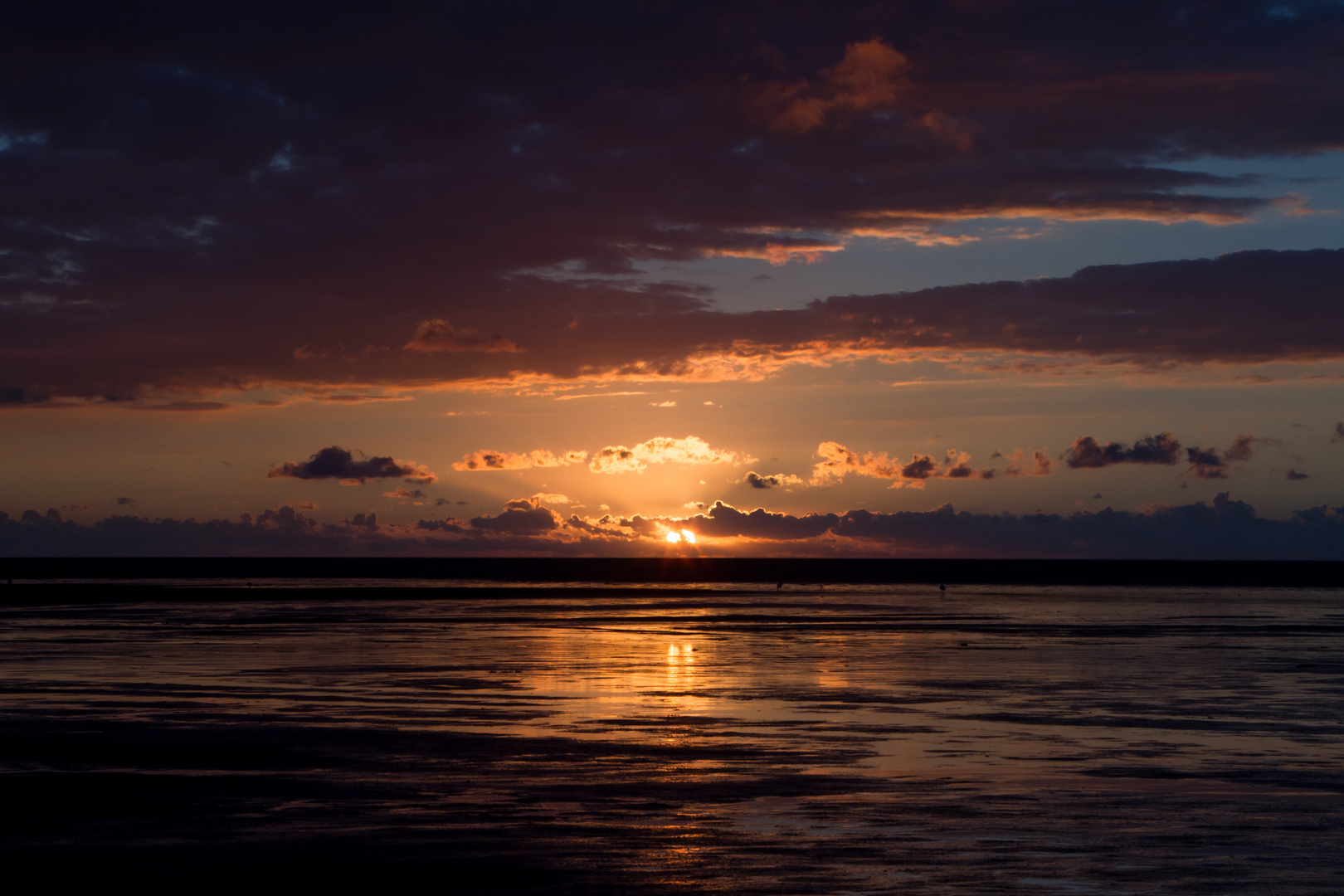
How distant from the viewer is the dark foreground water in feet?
46.8

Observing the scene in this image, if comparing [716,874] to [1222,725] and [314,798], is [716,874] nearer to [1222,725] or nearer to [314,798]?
[314,798]

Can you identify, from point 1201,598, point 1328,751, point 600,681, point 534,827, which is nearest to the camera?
point 534,827

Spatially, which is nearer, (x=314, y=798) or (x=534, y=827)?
(x=534, y=827)

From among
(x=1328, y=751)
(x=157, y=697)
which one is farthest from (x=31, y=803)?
(x=1328, y=751)

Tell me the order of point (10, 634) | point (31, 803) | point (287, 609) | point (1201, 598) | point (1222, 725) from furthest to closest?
1. point (1201, 598)
2. point (287, 609)
3. point (10, 634)
4. point (1222, 725)
5. point (31, 803)

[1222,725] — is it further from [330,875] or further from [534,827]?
[330,875]

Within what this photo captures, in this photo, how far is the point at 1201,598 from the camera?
95.4m

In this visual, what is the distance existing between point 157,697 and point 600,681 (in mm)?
10870

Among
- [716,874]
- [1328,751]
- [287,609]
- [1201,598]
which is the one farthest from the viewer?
[1201,598]

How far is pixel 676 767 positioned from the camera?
815 inches

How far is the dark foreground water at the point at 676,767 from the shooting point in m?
14.2

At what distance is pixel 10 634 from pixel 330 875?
43.9 meters

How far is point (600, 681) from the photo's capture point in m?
34.1

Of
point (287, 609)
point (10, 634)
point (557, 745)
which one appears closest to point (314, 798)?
point (557, 745)
